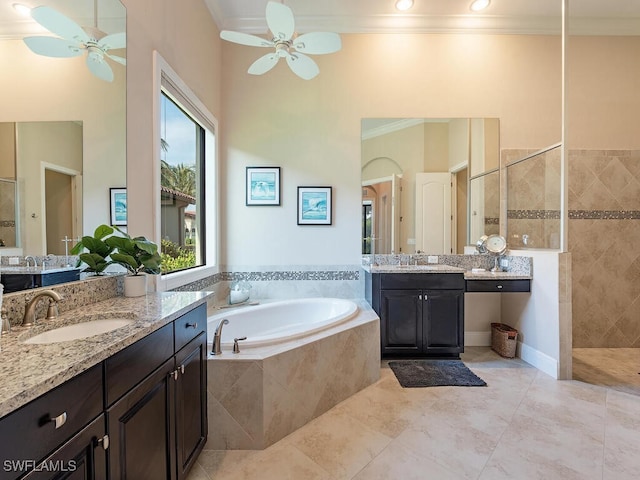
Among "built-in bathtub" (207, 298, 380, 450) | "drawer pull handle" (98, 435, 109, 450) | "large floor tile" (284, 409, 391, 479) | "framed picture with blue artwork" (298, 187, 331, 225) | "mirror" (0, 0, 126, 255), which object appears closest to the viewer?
"drawer pull handle" (98, 435, 109, 450)

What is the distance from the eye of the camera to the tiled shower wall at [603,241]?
3184mm

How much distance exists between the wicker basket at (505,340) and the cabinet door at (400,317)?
2.95 ft

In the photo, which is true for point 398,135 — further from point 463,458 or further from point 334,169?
point 463,458

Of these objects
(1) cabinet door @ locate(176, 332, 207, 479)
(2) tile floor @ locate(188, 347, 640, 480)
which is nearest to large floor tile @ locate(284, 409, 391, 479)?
(2) tile floor @ locate(188, 347, 640, 480)

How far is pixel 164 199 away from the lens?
97.5 inches

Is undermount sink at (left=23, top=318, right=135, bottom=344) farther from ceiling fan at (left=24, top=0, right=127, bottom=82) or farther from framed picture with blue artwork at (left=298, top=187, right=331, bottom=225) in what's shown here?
framed picture with blue artwork at (left=298, top=187, right=331, bottom=225)

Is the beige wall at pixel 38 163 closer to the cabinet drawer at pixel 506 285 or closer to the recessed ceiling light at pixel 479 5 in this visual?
the cabinet drawer at pixel 506 285

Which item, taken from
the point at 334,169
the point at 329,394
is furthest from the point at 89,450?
the point at 334,169

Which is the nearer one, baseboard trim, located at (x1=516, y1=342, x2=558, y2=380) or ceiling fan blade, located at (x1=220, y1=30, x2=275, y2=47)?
ceiling fan blade, located at (x1=220, y1=30, x2=275, y2=47)

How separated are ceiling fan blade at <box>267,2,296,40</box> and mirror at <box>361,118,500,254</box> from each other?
4.76 ft

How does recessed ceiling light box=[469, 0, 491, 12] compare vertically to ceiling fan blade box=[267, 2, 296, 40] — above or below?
above

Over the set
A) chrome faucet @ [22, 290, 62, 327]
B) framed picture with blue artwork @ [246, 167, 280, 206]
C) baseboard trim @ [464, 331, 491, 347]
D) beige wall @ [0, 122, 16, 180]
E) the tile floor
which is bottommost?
the tile floor

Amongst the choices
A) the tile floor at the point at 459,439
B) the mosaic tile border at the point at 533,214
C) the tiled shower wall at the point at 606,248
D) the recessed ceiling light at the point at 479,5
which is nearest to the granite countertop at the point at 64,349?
the tile floor at the point at 459,439

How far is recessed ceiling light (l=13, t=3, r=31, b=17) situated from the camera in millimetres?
1153
